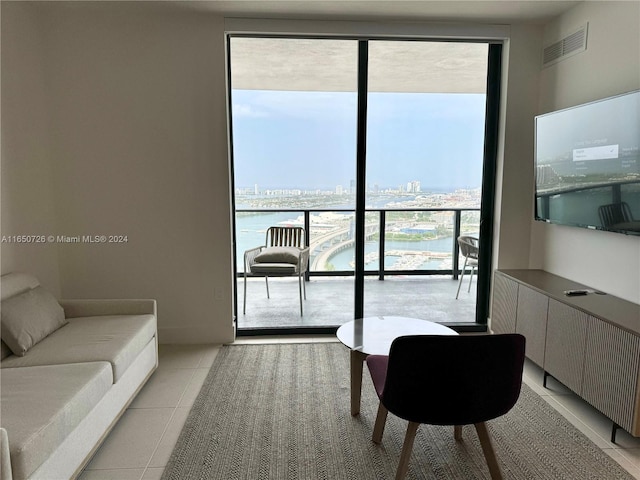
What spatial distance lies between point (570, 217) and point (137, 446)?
9.97 feet

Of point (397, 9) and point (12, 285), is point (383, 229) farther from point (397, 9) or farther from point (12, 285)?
point (12, 285)

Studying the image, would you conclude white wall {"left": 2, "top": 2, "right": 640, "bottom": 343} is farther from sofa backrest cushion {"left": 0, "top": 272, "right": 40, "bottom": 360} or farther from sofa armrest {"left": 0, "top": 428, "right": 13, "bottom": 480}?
sofa armrest {"left": 0, "top": 428, "right": 13, "bottom": 480}

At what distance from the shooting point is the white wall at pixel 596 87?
99.9 inches

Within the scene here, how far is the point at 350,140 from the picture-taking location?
12.0 ft

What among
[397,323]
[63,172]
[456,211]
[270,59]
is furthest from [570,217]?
[63,172]

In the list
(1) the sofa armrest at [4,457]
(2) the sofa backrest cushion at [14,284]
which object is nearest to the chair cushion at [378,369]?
(1) the sofa armrest at [4,457]

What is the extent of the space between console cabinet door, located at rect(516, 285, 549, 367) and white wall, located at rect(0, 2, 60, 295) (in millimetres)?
3525

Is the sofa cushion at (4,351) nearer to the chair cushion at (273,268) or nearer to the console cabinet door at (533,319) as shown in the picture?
the chair cushion at (273,268)

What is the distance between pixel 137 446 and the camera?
2148mm

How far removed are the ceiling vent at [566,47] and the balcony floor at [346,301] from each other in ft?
7.63

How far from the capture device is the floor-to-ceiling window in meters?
3.58

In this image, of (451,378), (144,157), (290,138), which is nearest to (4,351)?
(144,157)

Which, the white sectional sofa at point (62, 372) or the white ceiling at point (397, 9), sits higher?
the white ceiling at point (397, 9)

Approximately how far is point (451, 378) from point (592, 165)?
1.88 m
